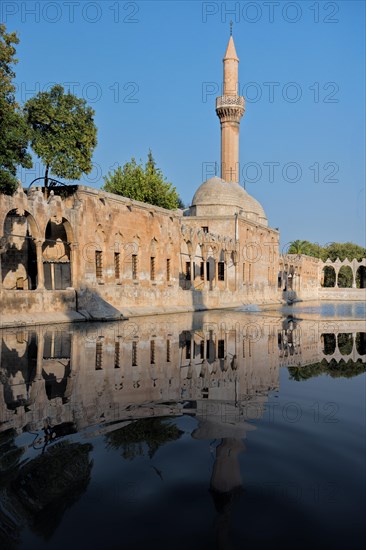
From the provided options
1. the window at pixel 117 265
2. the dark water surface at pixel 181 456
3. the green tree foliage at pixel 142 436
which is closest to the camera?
the dark water surface at pixel 181 456

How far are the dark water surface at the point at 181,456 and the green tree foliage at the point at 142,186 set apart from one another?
3828 centimetres

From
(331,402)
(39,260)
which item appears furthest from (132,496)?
(39,260)

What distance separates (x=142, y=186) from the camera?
4516cm

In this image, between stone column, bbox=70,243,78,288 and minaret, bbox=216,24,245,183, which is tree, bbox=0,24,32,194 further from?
minaret, bbox=216,24,245,183

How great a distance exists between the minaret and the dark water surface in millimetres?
43125

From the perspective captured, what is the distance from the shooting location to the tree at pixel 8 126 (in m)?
18.1

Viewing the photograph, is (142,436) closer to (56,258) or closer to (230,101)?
(56,258)

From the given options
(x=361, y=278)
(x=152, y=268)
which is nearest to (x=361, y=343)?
(x=152, y=268)

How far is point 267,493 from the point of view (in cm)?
302

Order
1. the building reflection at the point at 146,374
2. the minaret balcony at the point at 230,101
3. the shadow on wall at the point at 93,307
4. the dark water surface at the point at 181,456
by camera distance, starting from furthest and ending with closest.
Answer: the minaret balcony at the point at 230,101 < the shadow on wall at the point at 93,307 < the building reflection at the point at 146,374 < the dark water surface at the point at 181,456

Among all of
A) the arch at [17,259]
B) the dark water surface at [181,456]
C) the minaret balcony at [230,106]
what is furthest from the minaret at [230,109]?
the dark water surface at [181,456]

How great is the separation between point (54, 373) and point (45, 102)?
24458 mm

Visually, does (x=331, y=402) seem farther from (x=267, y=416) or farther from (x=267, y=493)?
(x=267, y=493)

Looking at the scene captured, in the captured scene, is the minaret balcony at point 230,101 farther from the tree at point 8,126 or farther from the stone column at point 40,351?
the stone column at point 40,351
